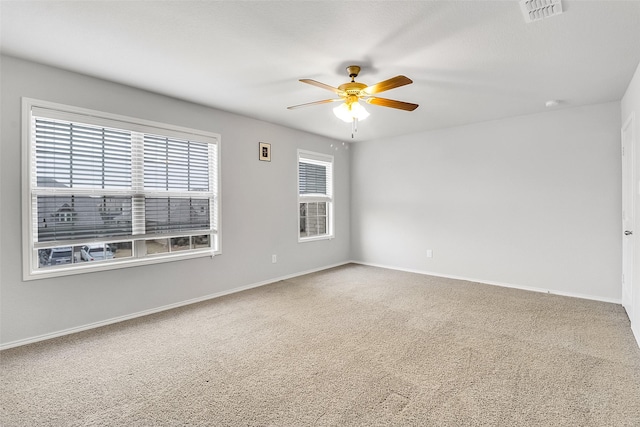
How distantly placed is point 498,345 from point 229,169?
3611mm

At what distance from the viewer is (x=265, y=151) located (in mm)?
4668

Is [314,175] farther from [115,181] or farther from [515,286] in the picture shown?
[515,286]

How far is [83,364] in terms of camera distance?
7.80ft

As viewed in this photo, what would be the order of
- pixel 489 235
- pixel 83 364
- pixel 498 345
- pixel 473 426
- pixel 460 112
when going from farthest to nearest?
pixel 489 235 < pixel 460 112 < pixel 498 345 < pixel 83 364 < pixel 473 426

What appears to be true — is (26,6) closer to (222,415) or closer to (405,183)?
(222,415)

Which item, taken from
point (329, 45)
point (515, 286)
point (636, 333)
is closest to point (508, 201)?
point (515, 286)

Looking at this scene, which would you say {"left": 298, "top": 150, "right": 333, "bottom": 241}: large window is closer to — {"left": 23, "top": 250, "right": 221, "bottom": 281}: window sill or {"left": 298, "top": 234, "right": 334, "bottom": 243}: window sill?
{"left": 298, "top": 234, "right": 334, "bottom": 243}: window sill

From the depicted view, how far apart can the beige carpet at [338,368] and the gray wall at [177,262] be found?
10.7 inches

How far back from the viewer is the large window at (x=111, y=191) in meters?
2.79

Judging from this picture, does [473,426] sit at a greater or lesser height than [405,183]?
lesser

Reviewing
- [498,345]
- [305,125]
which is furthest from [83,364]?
[305,125]

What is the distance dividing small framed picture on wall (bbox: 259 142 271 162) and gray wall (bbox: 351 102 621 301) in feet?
7.09

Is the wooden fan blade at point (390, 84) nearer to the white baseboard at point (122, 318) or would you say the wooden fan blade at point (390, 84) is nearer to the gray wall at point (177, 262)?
the gray wall at point (177, 262)

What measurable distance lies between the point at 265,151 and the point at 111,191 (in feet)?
6.92
